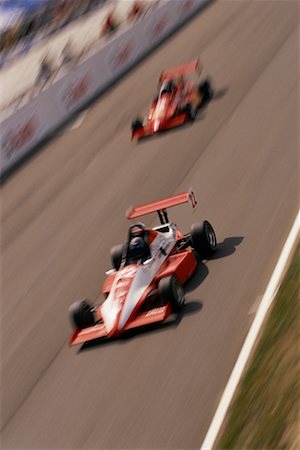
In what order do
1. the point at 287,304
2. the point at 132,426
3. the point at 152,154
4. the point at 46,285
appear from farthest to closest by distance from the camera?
the point at 152,154, the point at 46,285, the point at 287,304, the point at 132,426

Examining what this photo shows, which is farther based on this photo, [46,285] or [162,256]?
[46,285]

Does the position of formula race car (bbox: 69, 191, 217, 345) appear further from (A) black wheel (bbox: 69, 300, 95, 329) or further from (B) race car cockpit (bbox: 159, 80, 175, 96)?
(B) race car cockpit (bbox: 159, 80, 175, 96)

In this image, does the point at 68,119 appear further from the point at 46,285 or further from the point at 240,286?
the point at 240,286

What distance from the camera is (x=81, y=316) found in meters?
11.9

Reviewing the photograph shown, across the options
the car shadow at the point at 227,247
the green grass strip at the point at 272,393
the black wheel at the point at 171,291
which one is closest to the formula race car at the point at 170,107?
the car shadow at the point at 227,247

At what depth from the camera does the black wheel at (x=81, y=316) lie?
1186cm

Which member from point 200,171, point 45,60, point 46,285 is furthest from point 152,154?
point 45,60

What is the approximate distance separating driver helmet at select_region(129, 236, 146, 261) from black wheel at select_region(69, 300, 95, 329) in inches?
39.4

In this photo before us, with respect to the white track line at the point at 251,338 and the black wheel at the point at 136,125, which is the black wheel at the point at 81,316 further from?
the black wheel at the point at 136,125

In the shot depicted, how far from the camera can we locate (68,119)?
25.9 metres

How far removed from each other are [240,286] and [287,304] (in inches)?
57.0

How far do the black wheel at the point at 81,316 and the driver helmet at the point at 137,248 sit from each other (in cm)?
100

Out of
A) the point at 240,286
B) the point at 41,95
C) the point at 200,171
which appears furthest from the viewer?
the point at 41,95

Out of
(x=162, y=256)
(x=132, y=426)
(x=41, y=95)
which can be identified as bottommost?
(x=132, y=426)
